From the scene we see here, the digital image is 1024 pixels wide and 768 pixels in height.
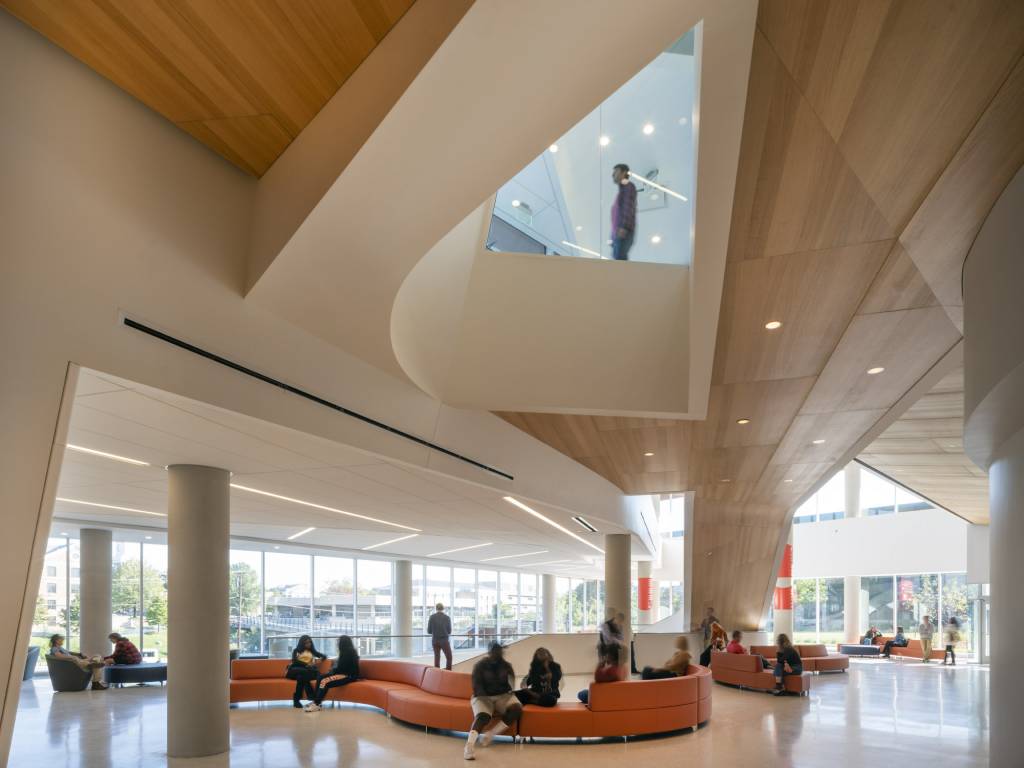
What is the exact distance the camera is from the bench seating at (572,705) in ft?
30.8

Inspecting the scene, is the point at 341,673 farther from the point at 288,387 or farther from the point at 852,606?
the point at 852,606

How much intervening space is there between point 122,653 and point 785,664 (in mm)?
13150

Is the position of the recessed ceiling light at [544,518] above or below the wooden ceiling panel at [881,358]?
below

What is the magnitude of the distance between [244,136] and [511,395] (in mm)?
4614

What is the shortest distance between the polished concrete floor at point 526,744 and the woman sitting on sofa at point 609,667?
752 mm

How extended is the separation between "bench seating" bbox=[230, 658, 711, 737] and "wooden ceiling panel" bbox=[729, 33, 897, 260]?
20.4ft

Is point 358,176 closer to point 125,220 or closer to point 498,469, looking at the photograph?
point 125,220

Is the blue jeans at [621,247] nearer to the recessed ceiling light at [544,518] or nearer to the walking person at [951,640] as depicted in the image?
the recessed ceiling light at [544,518]

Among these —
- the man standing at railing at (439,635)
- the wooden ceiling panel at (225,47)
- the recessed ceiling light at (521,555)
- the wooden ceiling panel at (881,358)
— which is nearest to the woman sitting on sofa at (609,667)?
the wooden ceiling panel at (881,358)

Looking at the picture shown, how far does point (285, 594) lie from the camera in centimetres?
2497

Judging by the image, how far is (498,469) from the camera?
35.4ft

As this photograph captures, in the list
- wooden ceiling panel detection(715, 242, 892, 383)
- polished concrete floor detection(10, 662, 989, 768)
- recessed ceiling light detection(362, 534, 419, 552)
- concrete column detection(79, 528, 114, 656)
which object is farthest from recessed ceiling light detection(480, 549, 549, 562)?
wooden ceiling panel detection(715, 242, 892, 383)

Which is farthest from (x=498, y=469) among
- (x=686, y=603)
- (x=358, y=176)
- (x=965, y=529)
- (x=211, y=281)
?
(x=965, y=529)

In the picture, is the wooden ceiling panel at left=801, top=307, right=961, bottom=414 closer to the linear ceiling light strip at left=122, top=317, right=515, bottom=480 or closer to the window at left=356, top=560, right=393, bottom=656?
the linear ceiling light strip at left=122, top=317, right=515, bottom=480
